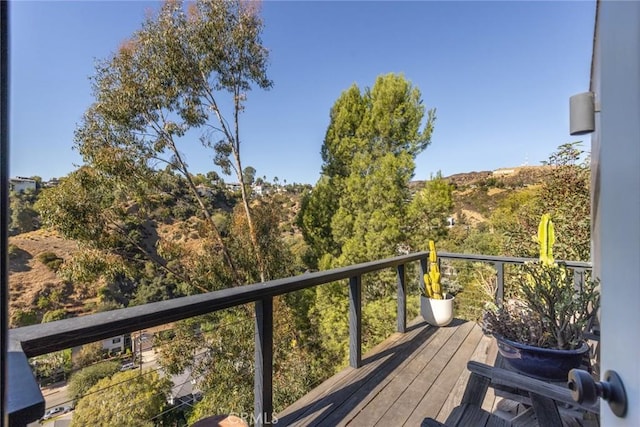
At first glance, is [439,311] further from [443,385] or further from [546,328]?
[546,328]

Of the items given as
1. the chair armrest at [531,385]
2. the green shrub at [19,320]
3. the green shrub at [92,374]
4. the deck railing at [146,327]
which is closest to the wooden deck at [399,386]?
the deck railing at [146,327]

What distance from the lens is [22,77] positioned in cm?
56

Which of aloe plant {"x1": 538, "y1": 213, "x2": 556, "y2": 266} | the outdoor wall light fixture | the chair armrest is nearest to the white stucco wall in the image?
the chair armrest

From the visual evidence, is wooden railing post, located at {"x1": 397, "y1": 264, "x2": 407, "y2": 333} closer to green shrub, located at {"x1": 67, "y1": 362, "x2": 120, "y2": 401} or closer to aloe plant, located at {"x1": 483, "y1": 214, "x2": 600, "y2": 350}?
aloe plant, located at {"x1": 483, "y1": 214, "x2": 600, "y2": 350}

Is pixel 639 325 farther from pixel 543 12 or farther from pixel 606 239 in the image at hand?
pixel 543 12

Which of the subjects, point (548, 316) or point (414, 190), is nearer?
point (548, 316)

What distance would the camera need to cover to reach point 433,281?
3539 mm

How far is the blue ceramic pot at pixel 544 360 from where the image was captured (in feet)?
3.98

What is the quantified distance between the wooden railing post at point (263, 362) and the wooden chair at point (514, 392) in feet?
3.05

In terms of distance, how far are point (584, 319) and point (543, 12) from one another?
4776 mm

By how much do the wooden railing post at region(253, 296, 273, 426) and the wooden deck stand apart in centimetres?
21

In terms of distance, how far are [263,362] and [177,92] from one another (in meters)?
7.63

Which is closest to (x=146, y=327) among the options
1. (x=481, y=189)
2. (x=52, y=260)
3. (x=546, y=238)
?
(x=546, y=238)

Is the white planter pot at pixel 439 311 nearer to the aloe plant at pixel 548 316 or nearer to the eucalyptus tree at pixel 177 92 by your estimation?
the aloe plant at pixel 548 316
